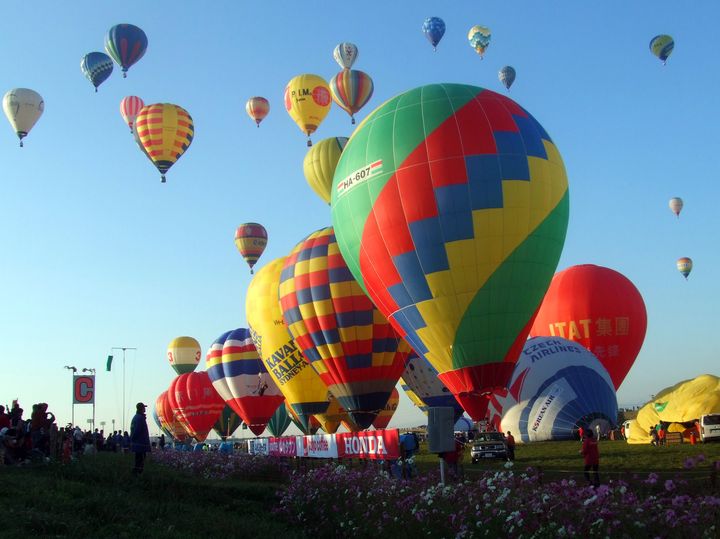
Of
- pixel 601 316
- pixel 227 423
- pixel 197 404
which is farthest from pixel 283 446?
pixel 227 423

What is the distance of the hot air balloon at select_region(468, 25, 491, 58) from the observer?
57.1m

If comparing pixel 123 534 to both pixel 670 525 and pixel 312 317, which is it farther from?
pixel 312 317

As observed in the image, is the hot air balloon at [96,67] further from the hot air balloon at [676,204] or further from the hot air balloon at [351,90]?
the hot air balloon at [676,204]

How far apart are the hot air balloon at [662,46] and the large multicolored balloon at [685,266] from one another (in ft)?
59.2

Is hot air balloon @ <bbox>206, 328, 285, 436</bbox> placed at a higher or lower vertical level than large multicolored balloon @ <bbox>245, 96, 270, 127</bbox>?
lower

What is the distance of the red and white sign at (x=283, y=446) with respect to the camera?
1088 inches

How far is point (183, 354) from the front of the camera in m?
77.9

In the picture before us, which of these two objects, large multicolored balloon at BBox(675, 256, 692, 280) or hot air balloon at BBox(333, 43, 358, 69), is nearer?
hot air balloon at BBox(333, 43, 358, 69)

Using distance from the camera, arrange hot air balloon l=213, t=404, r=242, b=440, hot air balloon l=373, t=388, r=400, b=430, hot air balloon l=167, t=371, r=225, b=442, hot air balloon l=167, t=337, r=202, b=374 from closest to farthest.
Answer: hot air balloon l=373, t=388, r=400, b=430
hot air balloon l=167, t=371, r=225, b=442
hot air balloon l=213, t=404, r=242, b=440
hot air balloon l=167, t=337, r=202, b=374

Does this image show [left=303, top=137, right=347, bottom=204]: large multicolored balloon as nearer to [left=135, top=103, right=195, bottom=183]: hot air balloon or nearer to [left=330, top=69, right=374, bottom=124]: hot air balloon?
[left=330, top=69, right=374, bottom=124]: hot air balloon

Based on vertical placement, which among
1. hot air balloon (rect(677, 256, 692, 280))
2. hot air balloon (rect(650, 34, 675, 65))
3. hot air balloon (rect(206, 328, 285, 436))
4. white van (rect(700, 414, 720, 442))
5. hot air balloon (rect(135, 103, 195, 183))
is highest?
hot air balloon (rect(650, 34, 675, 65))

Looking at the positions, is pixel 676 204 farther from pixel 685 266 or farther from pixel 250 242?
pixel 250 242

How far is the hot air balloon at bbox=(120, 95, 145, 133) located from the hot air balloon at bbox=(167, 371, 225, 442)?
20879mm

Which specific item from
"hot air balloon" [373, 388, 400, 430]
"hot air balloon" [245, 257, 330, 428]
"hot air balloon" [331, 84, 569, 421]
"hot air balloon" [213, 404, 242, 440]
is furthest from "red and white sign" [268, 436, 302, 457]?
"hot air balloon" [213, 404, 242, 440]
